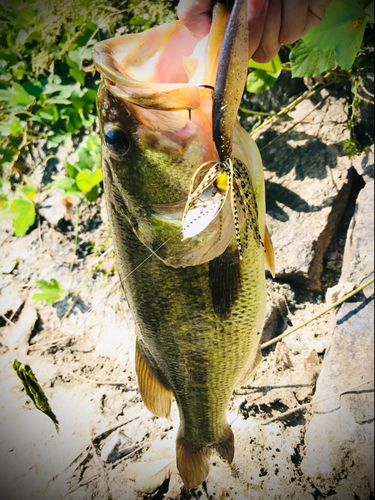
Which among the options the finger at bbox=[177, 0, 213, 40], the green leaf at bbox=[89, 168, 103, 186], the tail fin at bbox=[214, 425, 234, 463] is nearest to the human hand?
the finger at bbox=[177, 0, 213, 40]

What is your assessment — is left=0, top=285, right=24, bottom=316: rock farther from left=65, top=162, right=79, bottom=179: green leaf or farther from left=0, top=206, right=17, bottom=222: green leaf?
left=65, top=162, right=79, bottom=179: green leaf

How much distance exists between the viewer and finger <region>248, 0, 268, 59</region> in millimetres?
459

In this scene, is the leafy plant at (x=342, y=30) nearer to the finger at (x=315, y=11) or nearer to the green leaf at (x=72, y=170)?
the finger at (x=315, y=11)

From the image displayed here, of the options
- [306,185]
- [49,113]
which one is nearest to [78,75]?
[49,113]

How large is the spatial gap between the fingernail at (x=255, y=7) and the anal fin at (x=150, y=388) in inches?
24.6

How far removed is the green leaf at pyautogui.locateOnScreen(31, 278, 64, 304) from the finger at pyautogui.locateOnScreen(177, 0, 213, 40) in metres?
1.05

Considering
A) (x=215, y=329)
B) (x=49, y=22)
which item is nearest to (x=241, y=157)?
(x=215, y=329)

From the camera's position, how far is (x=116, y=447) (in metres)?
0.95

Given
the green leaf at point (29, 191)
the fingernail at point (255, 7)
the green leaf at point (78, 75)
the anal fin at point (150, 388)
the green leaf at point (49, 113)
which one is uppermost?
the green leaf at point (78, 75)

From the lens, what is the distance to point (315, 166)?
3.30 ft

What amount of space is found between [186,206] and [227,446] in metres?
0.62

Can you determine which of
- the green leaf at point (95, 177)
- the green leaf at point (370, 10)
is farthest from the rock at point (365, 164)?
the green leaf at point (95, 177)

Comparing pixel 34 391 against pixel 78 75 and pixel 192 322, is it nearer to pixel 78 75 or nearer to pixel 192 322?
pixel 192 322

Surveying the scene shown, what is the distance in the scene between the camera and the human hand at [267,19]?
1.42 ft
